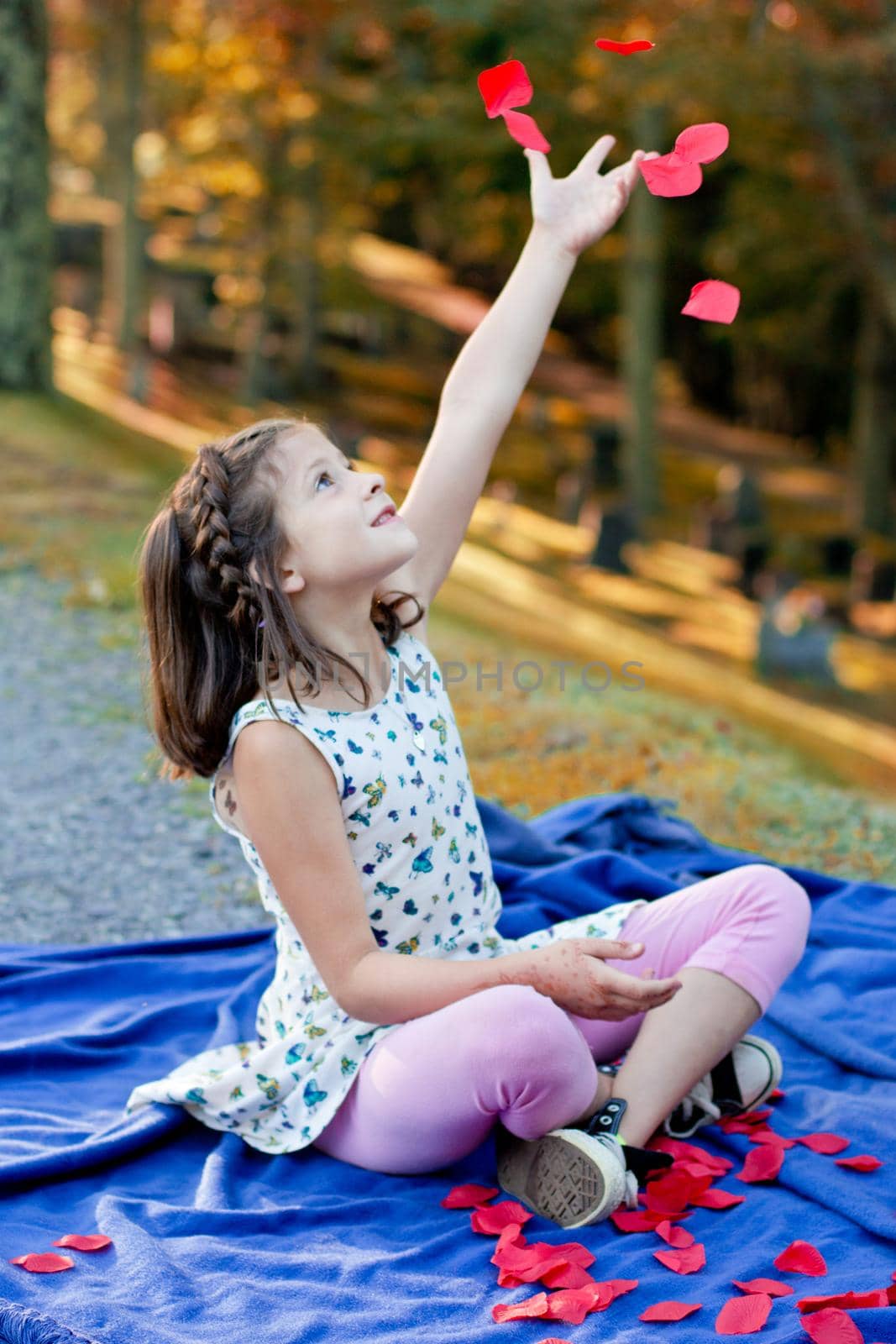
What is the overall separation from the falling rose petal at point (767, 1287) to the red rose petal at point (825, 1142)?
43 centimetres

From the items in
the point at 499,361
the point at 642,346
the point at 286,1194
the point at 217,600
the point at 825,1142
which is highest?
the point at 642,346

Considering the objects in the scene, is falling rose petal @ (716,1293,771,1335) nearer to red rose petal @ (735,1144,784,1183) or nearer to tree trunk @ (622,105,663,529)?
red rose petal @ (735,1144,784,1183)

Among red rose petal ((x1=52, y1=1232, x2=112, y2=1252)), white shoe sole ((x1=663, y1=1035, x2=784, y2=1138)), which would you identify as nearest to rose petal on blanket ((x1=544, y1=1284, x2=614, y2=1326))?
white shoe sole ((x1=663, y1=1035, x2=784, y2=1138))

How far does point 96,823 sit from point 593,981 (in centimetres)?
257

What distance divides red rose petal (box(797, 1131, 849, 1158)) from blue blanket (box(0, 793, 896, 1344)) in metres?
0.02

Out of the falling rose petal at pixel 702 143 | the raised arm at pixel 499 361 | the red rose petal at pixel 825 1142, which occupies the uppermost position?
the falling rose petal at pixel 702 143

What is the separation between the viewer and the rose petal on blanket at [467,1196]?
228 centimetres

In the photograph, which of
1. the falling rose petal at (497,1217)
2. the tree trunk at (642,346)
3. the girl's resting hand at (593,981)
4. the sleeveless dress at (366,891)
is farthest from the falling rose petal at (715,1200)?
the tree trunk at (642,346)

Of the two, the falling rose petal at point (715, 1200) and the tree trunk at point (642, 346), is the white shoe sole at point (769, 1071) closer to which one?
the falling rose petal at point (715, 1200)

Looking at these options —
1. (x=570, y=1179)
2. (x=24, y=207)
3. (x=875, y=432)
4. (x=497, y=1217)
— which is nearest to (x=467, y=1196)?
(x=497, y=1217)

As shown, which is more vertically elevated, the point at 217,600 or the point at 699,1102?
the point at 217,600

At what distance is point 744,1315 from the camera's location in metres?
1.91

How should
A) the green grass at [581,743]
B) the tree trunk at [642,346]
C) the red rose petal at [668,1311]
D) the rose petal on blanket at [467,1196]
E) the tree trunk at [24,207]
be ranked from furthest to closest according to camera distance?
the tree trunk at [642,346]
the tree trunk at [24,207]
the green grass at [581,743]
the rose petal on blanket at [467,1196]
the red rose petal at [668,1311]

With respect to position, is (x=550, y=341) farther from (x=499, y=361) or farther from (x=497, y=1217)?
(x=497, y=1217)
